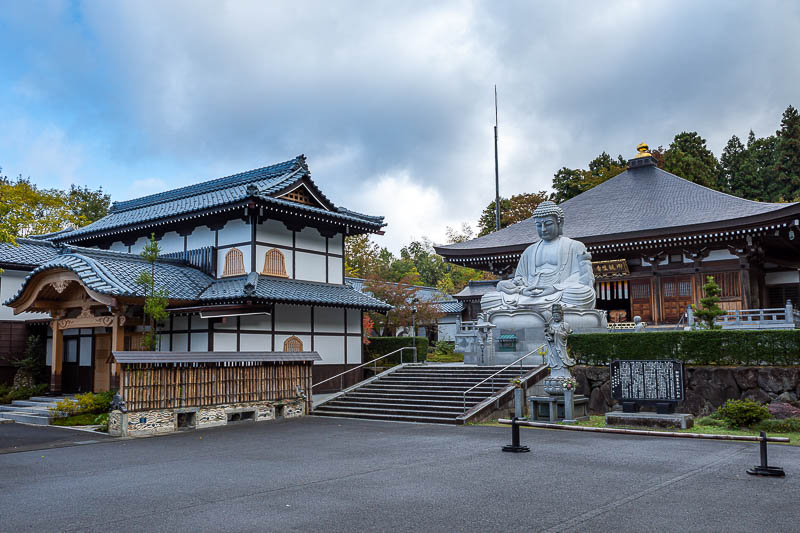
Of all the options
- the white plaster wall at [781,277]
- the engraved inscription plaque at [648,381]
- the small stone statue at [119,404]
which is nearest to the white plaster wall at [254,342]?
the small stone statue at [119,404]

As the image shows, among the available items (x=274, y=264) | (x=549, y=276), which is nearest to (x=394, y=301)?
(x=274, y=264)

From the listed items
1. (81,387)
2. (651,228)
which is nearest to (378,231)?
(651,228)

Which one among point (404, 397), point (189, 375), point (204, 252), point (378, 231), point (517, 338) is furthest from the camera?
point (378, 231)

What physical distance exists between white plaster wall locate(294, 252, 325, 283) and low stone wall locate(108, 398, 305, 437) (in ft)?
20.1

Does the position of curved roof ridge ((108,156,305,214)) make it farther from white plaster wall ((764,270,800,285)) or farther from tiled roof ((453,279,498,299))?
tiled roof ((453,279,498,299))

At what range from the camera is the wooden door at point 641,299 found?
86.0 feet

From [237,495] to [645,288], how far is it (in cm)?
2188

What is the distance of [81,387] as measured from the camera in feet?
77.3

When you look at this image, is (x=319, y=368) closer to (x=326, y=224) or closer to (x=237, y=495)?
(x=326, y=224)

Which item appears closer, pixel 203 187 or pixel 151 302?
pixel 151 302

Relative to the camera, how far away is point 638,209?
2809 cm

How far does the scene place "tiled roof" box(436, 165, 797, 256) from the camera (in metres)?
24.7

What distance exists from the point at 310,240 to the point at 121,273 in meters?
7.32

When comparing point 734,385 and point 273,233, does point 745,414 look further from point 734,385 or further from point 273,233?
point 273,233
